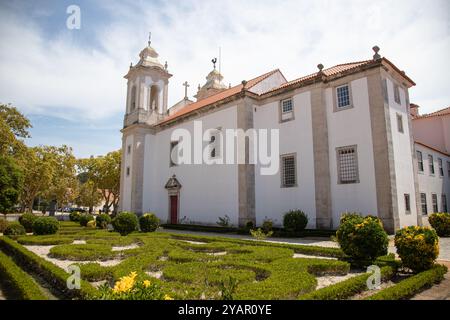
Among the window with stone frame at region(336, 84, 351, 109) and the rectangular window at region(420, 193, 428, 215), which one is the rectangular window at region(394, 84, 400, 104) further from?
the rectangular window at region(420, 193, 428, 215)

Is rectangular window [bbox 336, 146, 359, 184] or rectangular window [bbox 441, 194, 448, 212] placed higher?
rectangular window [bbox 336, 146, 359, 184]

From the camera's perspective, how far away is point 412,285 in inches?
215

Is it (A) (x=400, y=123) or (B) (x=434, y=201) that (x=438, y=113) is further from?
(A) (x=400, y=123)

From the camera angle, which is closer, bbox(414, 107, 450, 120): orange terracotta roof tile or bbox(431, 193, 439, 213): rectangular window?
bbox(431, 193, 439, 213): rectangular window

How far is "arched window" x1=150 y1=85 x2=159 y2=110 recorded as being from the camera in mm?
29266

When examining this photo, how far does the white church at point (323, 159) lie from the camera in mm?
14859

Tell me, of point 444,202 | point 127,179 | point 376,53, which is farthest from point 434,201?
point 127,179

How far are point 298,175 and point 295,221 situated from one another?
2.93 meters

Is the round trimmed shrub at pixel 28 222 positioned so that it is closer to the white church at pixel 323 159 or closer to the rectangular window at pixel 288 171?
the white church at pixel 323 159

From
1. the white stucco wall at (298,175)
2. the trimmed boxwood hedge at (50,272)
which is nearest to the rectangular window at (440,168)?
the white stucco wall at (298,175)

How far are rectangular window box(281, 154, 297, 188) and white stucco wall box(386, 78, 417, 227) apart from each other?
514cm

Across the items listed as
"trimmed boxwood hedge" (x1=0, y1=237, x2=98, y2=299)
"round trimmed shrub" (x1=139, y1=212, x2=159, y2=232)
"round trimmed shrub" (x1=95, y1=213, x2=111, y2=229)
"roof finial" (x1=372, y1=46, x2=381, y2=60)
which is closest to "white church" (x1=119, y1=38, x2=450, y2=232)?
"roof finial" (x1=372, y1=46, x2=381, y2=60)

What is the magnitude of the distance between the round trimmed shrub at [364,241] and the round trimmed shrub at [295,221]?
7.31 metres

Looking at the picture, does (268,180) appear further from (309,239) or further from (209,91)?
(209,91)
